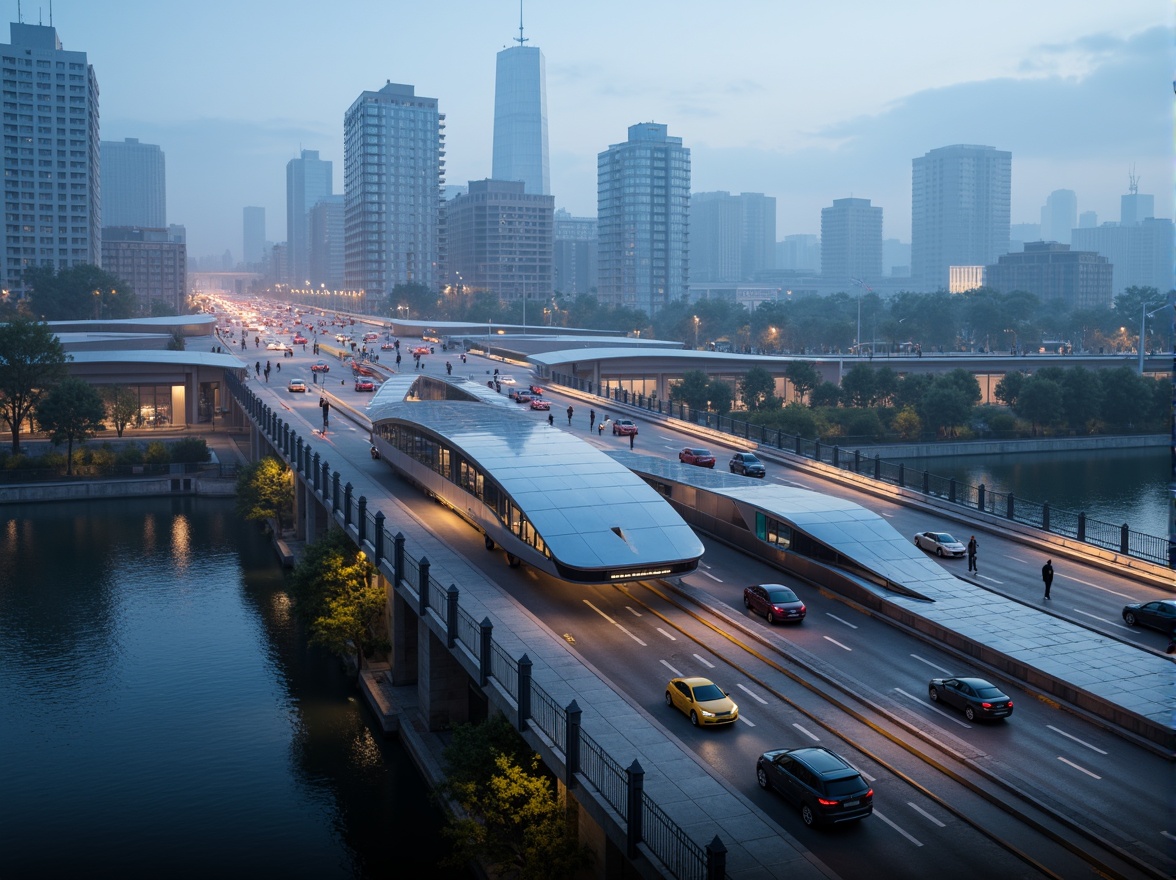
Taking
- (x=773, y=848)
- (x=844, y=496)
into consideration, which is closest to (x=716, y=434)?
(x=844, y=496)

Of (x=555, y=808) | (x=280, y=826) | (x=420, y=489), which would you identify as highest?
(x=420, y=489)

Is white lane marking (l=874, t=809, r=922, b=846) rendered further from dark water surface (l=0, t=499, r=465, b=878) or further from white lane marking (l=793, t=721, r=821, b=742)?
Answer: dark water surface (l=0, t=499, r=465, b=878)

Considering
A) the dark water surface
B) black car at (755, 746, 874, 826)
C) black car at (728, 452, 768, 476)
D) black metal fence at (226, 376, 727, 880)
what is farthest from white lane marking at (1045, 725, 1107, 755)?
black car at (728, 452, 768, 476)

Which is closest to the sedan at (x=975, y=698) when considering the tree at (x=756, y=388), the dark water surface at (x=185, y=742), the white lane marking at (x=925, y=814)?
the white lane marking at (x=925, y=814)

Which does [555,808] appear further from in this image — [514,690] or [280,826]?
[280,826]

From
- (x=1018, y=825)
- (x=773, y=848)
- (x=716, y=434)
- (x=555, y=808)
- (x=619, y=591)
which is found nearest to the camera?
(x=773, y=848)
